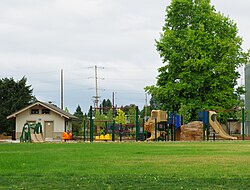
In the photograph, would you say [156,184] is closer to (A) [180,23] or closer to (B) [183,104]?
(B) [183,104]

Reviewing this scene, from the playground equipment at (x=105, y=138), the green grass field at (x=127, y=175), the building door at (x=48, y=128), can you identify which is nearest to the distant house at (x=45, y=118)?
the building door at (x=48, y=128)

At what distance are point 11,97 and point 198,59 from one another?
2952 centimetres

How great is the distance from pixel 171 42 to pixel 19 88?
26463mm

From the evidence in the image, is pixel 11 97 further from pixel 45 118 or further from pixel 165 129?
pixel 165 129

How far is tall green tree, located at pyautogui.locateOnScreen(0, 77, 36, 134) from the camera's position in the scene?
66.8 metres

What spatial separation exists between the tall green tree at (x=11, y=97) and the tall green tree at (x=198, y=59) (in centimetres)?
2249

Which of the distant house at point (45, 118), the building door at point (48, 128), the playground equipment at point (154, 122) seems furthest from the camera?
the building door at point (48, 128)

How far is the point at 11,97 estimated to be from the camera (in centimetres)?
6900

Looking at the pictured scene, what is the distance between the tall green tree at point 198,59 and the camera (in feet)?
163

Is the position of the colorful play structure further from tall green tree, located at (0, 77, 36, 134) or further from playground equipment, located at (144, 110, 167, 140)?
tall green tree, located at (0, 77, 36, 134)

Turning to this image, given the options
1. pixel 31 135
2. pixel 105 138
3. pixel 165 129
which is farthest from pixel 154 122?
pixel 31 135

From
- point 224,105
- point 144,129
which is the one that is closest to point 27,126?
point 144,129

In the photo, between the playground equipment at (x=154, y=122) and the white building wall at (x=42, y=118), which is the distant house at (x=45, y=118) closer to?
the white building wall at (x=42, y=118)

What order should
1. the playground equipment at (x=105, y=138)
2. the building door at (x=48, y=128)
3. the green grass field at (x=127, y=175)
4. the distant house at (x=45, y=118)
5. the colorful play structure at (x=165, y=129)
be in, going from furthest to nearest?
the building door at (x=48, y=128)
the distant house at (x=45, y=118)
the colorful play structure at (x=165, y=129)
the playground equipment at (x=105, y=138)
the green grass field at (x=127, y=175)
